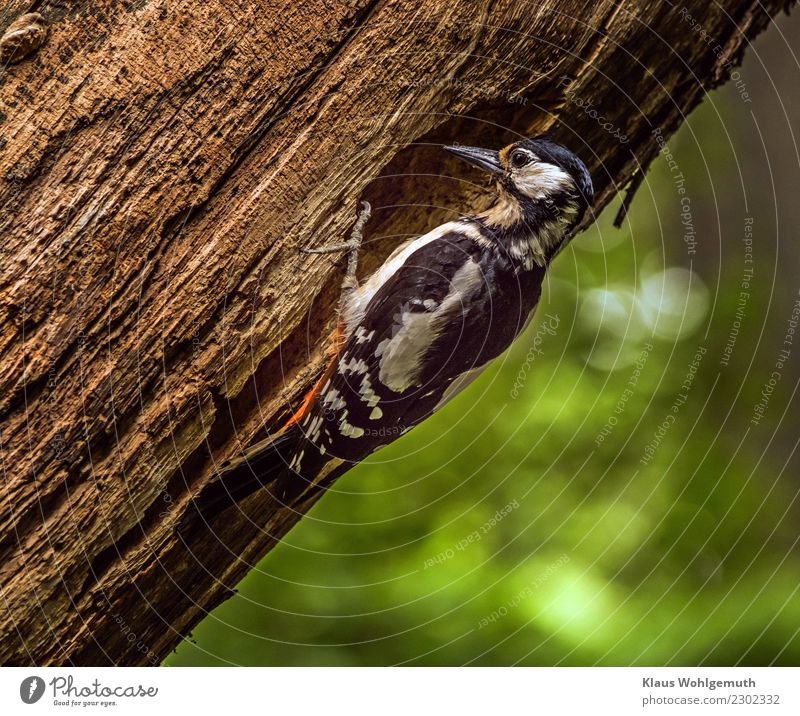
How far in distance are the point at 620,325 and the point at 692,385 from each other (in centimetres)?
29

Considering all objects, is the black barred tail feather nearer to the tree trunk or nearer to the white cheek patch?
the tree trunk

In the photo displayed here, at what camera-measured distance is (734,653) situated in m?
1.76

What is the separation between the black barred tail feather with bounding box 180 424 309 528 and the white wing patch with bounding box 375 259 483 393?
271 mm


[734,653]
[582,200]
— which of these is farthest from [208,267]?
[734,653]

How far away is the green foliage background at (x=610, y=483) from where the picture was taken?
6.10 ft

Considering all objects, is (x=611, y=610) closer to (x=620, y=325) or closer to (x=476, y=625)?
(x=476, y=625)

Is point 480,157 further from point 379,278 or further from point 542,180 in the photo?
point 379,278

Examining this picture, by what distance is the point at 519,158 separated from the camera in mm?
1731

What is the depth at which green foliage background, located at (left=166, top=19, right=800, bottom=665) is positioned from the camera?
1859 mm

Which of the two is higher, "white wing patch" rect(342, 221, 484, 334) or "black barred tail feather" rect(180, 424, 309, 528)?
"white wing patch" rect(342, 221, 484, 334)
